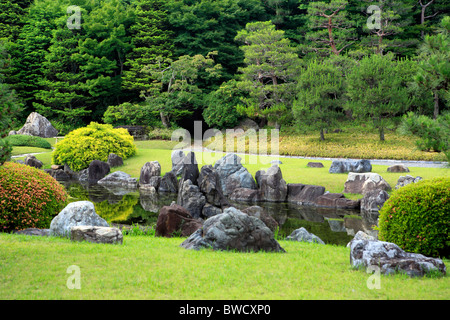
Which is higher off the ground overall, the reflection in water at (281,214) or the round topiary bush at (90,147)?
the round topiary bush at (90,147)

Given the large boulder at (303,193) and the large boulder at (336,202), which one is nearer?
the large boulder at (336,202)

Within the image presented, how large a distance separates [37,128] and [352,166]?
23.9m

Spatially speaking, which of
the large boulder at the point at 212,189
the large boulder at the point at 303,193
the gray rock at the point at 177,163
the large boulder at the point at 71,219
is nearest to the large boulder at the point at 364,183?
the large boulder at the point at 303,193

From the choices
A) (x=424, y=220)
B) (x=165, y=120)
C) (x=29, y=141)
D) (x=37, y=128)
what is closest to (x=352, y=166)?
(x=424, y=220)

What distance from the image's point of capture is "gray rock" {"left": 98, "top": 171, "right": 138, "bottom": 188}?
18.9m

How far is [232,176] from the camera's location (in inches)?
643

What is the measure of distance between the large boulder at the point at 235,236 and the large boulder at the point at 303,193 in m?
8.53

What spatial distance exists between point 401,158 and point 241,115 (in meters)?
13.9

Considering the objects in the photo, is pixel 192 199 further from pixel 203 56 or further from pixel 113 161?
pixel 203 56

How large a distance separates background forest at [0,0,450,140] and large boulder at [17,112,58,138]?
7.52 feet

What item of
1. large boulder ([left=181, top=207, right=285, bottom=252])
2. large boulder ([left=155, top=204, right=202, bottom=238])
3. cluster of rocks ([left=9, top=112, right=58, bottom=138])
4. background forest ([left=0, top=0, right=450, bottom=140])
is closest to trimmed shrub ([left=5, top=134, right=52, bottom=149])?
cluster of rocks ([left=9, top=112, right=58, bottom=138])

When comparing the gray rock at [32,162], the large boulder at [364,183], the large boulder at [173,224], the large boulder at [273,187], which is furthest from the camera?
the gray rock at [32,162]

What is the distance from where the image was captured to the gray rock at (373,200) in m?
13.1

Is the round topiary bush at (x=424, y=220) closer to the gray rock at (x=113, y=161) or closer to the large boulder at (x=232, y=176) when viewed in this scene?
the large boulder at (x=232, y=176)
